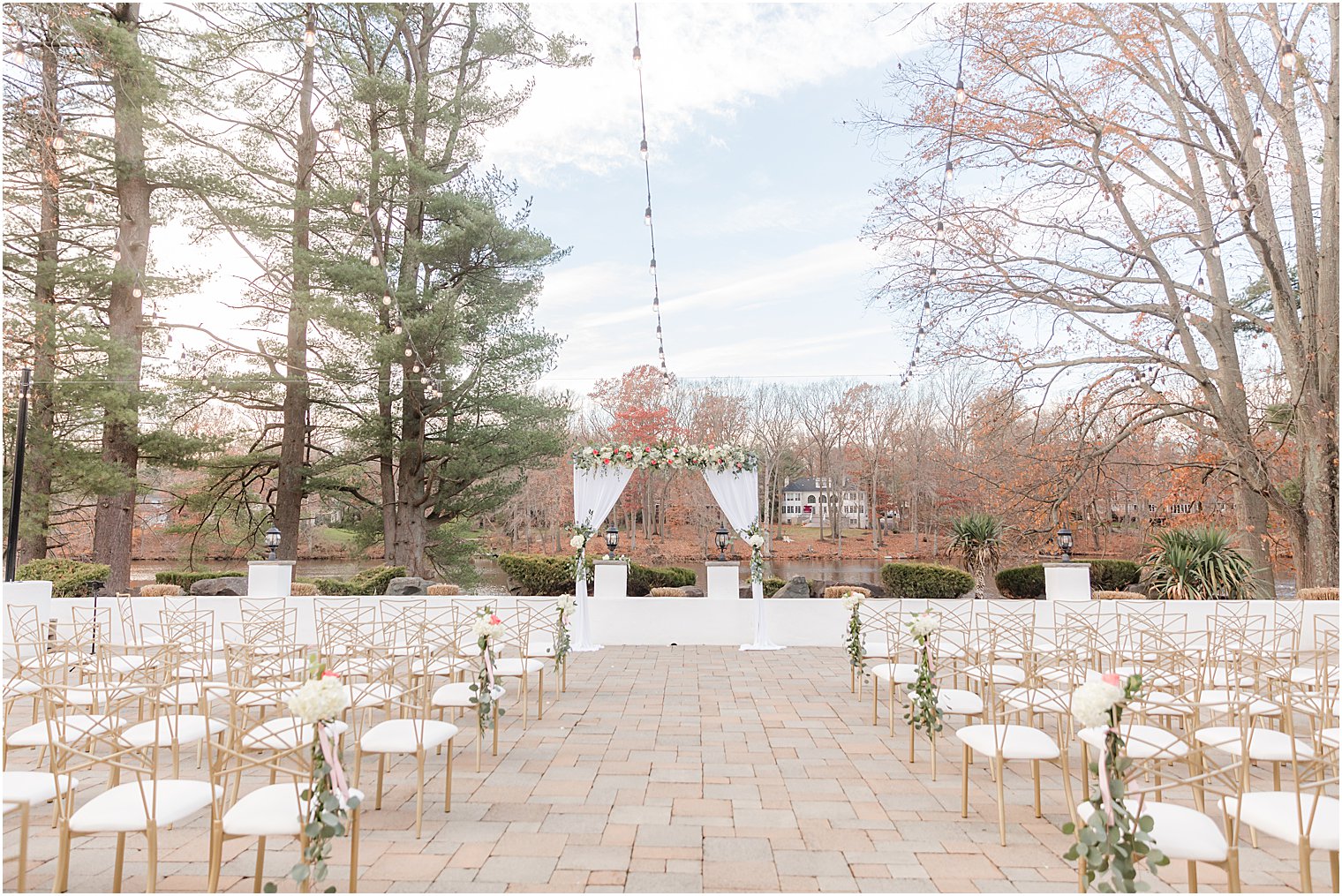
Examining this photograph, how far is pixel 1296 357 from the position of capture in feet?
29.9

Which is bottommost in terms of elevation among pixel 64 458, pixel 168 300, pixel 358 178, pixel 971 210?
pixel 64 458

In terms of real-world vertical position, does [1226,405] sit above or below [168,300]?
below

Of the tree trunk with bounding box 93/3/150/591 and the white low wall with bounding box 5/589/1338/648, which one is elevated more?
the tree trunk with bounding box 93/3/150/591

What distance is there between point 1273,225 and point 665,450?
833 centimetres

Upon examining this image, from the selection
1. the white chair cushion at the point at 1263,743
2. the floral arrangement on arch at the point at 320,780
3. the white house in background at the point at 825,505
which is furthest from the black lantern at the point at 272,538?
the white house in background at the point at 825,505

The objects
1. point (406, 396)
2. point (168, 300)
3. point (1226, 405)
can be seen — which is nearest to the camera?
point (1226, 405)

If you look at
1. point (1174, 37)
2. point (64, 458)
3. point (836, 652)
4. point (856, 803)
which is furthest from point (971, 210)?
point (64, 458)

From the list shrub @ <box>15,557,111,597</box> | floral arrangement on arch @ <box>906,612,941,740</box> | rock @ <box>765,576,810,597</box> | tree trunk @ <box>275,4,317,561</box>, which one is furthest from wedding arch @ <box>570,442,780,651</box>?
shrub @ <box>15,557,111,597</box>

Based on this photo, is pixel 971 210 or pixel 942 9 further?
pixel 971 210

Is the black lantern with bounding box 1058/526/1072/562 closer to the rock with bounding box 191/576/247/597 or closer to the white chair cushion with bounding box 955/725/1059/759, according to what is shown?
the white chair cushion with bounding box 955/725/1059/759

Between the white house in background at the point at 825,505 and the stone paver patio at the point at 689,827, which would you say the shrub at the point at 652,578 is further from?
the white house in background at the point at 825,505

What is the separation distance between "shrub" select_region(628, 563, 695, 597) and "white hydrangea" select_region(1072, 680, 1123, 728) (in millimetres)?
10041

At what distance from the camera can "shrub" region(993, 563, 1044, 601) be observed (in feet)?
38.7

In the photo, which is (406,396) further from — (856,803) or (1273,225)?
(1273,225)
